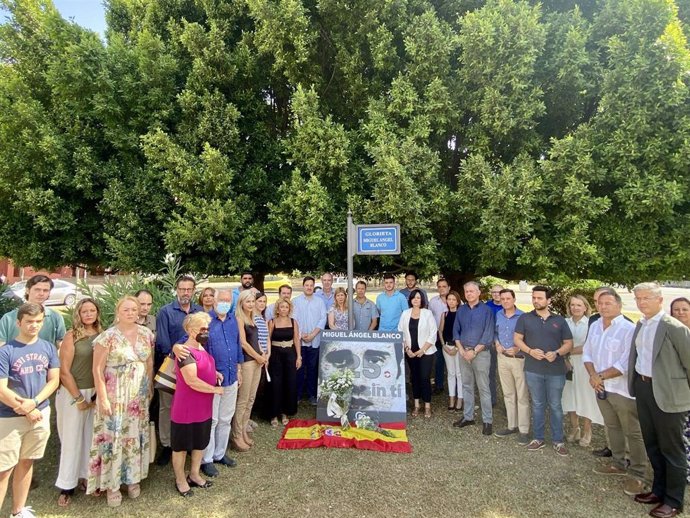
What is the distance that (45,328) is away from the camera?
4.12 m

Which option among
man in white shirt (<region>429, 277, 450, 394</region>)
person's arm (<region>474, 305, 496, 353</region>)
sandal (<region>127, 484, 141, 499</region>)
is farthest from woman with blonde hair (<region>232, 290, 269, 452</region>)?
man in white shirt (<region>429, 277, 450, 394</region>)

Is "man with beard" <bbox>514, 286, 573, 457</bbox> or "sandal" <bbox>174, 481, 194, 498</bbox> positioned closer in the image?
"sandal" <bbox>174, 481, 194, 498</bbox>

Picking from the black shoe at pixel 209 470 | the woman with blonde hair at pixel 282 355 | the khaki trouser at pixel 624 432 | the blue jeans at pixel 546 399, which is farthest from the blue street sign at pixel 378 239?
the black shoe at pixel 209 470

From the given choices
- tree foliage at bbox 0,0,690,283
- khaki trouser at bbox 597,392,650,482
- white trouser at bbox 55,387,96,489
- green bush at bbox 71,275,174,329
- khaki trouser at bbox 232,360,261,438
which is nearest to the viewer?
white trouser at bbox 55,387,96,489

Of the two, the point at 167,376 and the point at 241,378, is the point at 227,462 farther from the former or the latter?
the point at 167,376

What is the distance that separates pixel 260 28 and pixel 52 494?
7.92 metres

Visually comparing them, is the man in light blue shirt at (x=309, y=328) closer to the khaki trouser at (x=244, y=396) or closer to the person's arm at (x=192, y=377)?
the khaki trouser at (x=244, y=396)

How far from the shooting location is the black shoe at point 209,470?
14.5 feet

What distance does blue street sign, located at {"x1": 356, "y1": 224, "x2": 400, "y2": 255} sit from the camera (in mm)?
6441

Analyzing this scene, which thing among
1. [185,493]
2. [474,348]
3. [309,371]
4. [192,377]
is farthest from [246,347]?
[474,348]

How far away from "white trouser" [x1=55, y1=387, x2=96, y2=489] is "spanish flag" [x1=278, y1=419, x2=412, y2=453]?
2200 millimetres

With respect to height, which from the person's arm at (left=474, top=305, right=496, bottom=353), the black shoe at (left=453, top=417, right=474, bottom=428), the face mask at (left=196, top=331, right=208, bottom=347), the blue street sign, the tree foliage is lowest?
the black shoe at (left=453, top=417, right=474, bottom=428)

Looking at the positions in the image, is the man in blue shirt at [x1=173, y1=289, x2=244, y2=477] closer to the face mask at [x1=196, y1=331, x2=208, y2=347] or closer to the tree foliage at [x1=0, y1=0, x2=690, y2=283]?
the face mask at [x1=196, y1=331, x2=208, y2=347]

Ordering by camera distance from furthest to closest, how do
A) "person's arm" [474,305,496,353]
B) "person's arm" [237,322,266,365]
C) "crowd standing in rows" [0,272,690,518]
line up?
"person's arm" [474,305,496,353]
"person's arm" [237,322,266,365]
"crowd standing in rows" [0,272,690,518]
